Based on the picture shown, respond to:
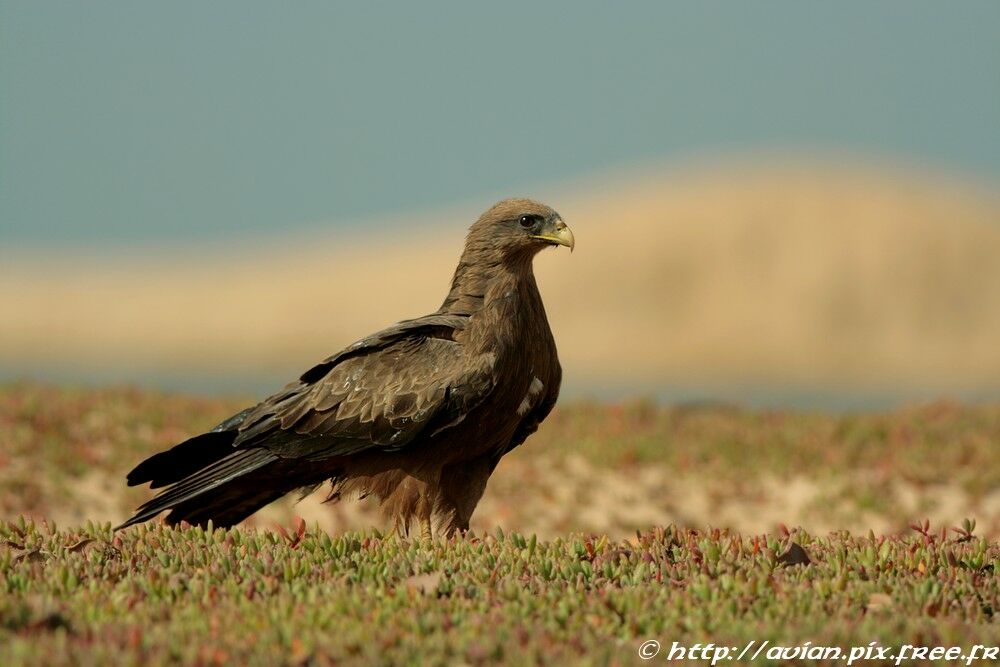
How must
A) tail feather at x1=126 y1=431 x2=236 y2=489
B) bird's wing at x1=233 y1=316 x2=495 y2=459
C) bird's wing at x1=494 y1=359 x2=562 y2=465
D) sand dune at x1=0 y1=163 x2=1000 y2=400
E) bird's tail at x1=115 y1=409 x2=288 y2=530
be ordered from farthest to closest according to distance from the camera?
1. sand dune at x1=0 y1=163 x2=1000 y2=400
2. bird's wing at x1=494 y1=359 x2=562 y2=465
3. tail feather at x1=126 y1=431 x2=236 y2=489
4. bird's tail at x1=115 y1=409 x2=288 y2=530
5. bird's wing at x1=233 y1=316 x2=495 y2=459

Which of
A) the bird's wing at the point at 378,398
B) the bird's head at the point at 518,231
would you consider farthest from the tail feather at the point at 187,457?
the bird's head at the point at 518,231

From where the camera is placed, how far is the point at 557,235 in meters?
8.52

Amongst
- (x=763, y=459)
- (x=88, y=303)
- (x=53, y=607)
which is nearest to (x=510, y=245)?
(x=53, y=607)

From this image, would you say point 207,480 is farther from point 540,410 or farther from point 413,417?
point 540,410

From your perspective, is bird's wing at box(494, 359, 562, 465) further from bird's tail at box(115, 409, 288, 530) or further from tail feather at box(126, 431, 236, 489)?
tail feather at box(126, 431, 236, 489)

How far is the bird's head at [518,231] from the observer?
8555mm

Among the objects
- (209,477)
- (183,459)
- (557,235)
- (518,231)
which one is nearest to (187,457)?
(183,459)

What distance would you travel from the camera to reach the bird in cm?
792

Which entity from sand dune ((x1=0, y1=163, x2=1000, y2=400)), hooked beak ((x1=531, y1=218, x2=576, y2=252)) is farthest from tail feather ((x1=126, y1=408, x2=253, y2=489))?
sand dune ((x1=0, y1=163, x2=1000, y2=400))

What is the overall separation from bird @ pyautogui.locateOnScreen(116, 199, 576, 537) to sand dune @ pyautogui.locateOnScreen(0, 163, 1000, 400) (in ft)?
132

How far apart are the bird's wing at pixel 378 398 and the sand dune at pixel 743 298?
4032cm

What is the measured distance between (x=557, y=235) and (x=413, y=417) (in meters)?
1.59

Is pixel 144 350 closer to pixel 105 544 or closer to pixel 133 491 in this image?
pixel 133 491

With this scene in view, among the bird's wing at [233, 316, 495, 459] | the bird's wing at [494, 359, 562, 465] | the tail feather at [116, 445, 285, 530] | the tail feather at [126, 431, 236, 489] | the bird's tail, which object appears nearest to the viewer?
the bird's wing at [233, 316, 495, 459]
